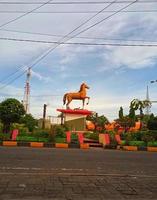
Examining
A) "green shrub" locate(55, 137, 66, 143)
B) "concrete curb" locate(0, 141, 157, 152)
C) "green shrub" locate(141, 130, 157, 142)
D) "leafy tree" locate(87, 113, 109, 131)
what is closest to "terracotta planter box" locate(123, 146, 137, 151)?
"concrete curb" locate(0, 141, 157, 152)

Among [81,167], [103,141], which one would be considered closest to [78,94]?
[103,141]

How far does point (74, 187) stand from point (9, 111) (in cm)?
2315

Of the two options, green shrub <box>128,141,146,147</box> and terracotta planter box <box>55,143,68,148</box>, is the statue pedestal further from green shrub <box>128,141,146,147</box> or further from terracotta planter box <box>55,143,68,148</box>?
terracotta planter box <box>55,143,68,148</box>

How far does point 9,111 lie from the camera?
101 ft

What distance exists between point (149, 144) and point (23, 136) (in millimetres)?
8976

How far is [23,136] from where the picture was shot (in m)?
27.8

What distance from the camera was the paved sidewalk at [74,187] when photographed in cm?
738

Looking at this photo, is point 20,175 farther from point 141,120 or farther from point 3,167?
point 141,120

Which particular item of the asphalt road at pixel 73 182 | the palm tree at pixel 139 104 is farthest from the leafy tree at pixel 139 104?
the asphalt road at pixel 73 182

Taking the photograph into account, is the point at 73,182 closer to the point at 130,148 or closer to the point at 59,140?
the point at 130,148

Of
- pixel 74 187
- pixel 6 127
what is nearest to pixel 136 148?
pixel 6 127

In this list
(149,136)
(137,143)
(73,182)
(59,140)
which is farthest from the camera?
(149,136)

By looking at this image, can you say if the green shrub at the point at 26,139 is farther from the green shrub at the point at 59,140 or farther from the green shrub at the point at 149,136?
the green shrub at the point at 149,136

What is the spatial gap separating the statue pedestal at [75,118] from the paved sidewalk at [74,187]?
3096 centimetres
